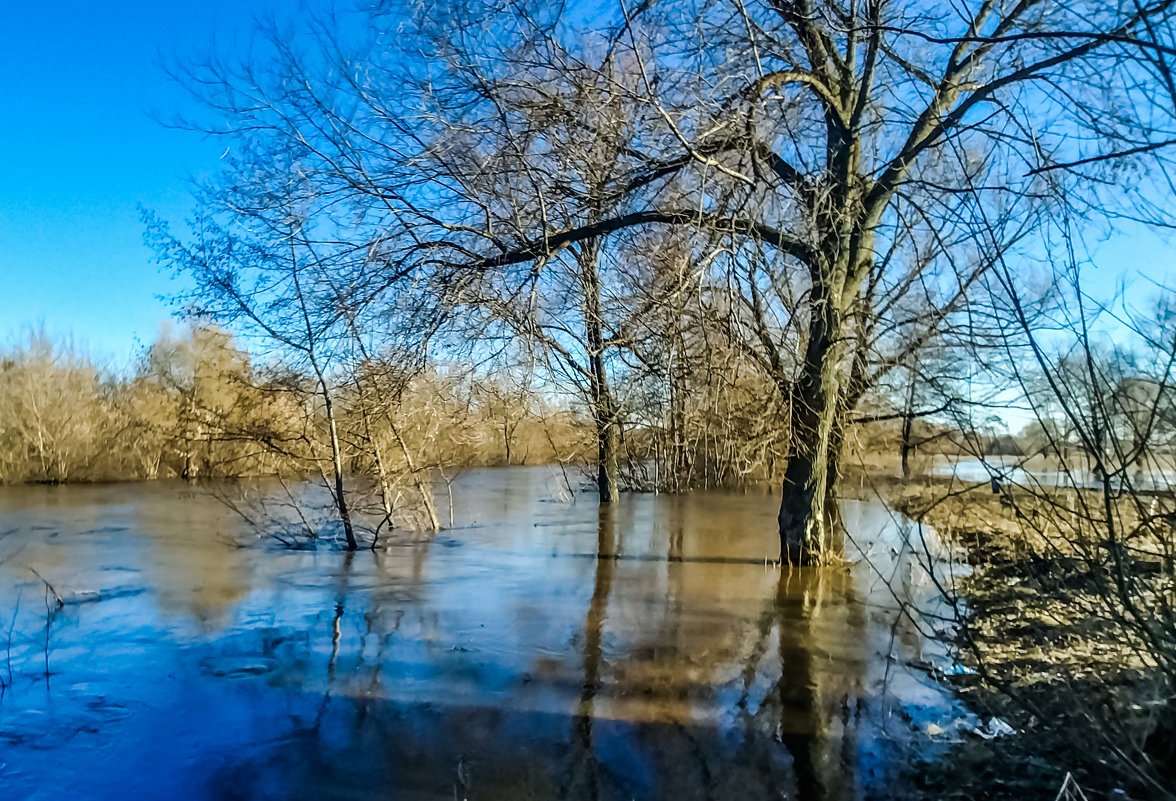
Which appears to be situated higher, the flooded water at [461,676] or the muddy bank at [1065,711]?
the muddy bank at [1065,711]

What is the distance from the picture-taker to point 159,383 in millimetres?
28531

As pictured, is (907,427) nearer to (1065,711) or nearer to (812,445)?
(812,445)

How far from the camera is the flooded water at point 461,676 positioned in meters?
4.60

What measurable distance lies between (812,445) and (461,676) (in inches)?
211

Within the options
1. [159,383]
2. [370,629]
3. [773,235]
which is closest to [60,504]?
[159,383]

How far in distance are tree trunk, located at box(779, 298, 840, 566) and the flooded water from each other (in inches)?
19.0

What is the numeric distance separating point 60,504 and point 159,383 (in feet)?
28.3

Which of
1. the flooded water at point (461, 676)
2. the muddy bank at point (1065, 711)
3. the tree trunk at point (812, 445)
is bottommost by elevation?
the flooded water at point (461, 676)

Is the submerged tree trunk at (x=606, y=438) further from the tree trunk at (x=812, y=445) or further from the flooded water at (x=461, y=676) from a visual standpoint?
the tree trunk at (x=812, y=445)

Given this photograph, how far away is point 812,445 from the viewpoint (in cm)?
988

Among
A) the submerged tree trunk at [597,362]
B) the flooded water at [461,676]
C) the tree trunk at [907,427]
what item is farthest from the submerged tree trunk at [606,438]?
the tree trunk at [907,427]

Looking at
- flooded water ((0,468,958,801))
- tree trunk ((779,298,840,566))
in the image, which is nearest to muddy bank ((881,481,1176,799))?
flooded water ((0,468,958,801))

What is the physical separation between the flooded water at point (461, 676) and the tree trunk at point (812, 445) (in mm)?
483

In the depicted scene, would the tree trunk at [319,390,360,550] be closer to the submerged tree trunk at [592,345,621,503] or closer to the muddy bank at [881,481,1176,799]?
the submerged tree trunk at [592,345,621,503]
